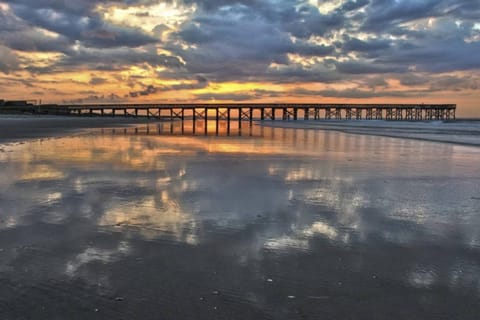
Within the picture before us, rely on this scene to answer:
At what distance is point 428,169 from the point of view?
37.5ft

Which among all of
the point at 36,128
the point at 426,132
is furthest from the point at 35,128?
the point at 426,132

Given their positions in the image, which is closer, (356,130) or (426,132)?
(426,132)

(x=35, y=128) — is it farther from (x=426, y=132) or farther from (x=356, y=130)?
(x=426, y=132)

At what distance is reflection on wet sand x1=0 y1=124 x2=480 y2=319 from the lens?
3221 millimetres

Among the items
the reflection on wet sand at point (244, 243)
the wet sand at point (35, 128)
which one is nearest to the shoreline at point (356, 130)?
the wet sand at point (35, 128)

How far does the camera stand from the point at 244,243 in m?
4.68

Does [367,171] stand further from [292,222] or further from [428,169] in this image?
[292,222]

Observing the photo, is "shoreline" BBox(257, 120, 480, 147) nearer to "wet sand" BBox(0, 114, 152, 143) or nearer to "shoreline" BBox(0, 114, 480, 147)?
"shoreline" BBox(0, 114, 480, 147)

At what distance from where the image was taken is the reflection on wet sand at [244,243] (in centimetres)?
322

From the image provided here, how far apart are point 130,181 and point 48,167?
3420 millimetres

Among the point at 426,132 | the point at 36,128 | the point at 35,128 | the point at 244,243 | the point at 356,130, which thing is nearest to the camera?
the point at 244,243

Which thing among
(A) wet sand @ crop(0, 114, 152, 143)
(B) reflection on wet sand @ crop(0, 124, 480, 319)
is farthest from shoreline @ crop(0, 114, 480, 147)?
(B) reflection on wet sand @ crop(0, 124, 480, 319)

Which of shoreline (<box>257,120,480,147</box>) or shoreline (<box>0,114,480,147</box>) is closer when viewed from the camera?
shoreline (<box>0,114,480,147</box>)

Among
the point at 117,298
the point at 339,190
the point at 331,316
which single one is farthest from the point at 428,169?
the point at 117,298
